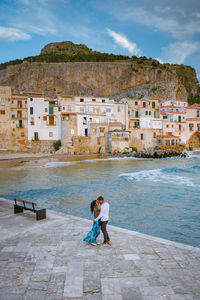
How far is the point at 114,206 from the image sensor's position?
13.3 metres

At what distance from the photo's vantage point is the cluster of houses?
→ 144 ft

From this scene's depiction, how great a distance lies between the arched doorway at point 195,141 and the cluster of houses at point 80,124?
580 centimetres

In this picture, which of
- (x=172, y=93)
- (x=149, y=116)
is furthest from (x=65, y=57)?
(x=149, y=116)

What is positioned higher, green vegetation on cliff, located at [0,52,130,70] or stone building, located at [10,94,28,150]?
green vegetation on cliff, located at [0,52,130,70]

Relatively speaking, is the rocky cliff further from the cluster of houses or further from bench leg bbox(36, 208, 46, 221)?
bench leg bbox(36, 208, 46, 221)

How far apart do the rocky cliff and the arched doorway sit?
80.6 ft

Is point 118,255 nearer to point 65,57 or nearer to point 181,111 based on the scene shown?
point 181,111

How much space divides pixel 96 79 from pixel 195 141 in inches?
1818

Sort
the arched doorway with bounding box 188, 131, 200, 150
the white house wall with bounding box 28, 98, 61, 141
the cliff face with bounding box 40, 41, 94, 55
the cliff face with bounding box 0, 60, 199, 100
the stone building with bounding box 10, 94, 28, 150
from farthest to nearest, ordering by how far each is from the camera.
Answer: the cliff face with bounding box 40, 41, 94, 55 < the cliff face with bounding box 0, 60, 199, 100 < the arched doorway with bounding box 188, 131, 200, 150 < the white house wall with bounding box 28, 98, 61, 141 < the stone building with bounding box 10, 94, 28, 150

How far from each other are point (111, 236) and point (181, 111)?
60.8 metres

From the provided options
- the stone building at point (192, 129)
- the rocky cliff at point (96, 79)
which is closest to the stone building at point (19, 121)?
the rocky cliff at point (96, 79)

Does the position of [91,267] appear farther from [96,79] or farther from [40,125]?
[96,79]

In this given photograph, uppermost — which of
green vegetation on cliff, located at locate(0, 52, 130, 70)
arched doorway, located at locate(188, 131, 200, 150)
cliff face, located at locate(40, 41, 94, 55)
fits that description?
cliff face, located at locate(40, 41, 94, 55)

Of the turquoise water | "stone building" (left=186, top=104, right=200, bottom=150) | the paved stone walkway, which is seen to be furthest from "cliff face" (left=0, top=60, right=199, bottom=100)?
the paved stone walkway
